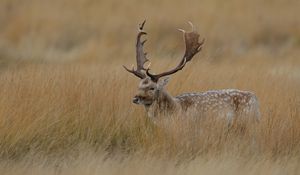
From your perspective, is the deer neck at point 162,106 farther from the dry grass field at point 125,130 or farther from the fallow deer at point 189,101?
the dry grass field at point 125,130

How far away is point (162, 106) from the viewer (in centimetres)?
831

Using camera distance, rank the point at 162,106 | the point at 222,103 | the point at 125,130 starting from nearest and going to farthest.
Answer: the point at 125,130 → the point at 162,106 → the point at 222,103

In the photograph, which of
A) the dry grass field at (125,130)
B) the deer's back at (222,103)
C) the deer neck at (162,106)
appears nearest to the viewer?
the dry grass field at (125,130)

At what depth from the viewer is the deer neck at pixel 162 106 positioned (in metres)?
8.27

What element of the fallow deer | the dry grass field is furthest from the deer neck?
the dry grass field

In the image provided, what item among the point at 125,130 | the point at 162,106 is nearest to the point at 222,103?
the point at 162,106

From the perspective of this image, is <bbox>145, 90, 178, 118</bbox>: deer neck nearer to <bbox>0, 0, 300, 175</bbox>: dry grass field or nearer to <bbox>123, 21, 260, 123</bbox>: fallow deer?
<bbox>123, 21, 260, 123</bbox>: fallow deer

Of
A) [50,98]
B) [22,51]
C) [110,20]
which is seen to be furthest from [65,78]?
[110,20]

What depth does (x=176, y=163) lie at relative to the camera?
7277mm

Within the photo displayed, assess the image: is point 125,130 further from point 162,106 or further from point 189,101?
point 189,101

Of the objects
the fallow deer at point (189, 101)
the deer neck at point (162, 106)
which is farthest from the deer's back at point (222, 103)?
the deer neck at point (162, 106)

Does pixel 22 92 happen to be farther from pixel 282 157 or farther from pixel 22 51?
pixel 22 51

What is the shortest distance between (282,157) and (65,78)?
2701 mm

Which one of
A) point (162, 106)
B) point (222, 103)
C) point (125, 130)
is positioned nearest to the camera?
point (125, 130)
